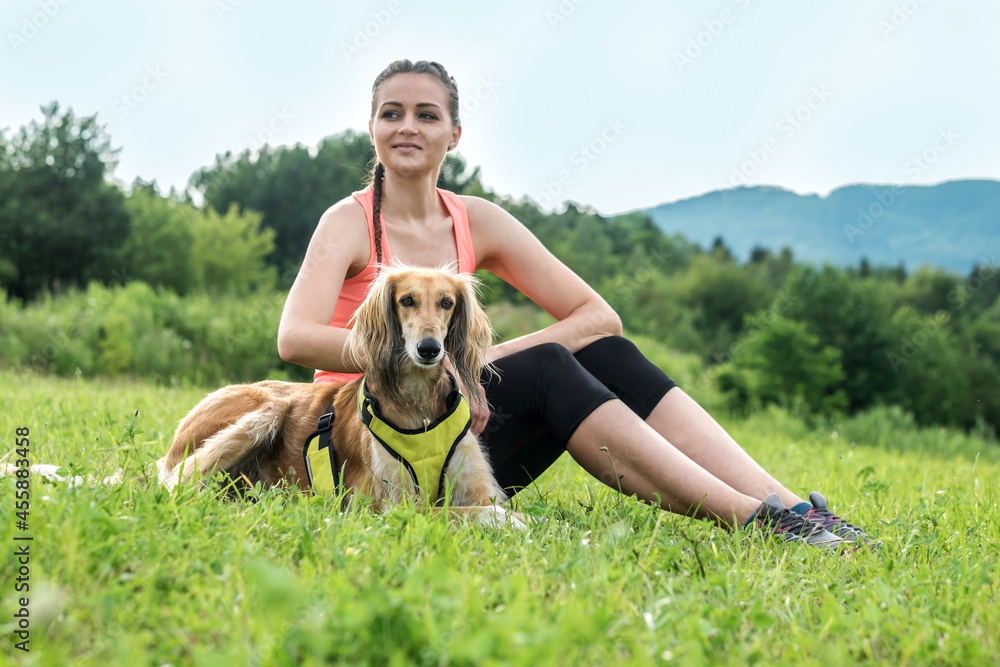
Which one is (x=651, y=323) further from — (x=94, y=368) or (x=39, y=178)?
(x=94, y=368)

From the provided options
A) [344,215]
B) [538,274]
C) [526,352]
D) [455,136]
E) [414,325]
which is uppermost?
[455,136]

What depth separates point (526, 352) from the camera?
353 cm

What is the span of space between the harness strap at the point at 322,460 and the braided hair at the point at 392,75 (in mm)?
882

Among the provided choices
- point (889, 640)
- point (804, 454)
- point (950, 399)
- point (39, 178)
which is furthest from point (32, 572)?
point (950, 399)

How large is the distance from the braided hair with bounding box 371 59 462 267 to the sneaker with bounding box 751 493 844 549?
209cm

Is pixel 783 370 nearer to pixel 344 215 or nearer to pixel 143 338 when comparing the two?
pixel 143 338

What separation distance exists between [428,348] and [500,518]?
0.76 meters

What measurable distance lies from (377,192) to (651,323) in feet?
177

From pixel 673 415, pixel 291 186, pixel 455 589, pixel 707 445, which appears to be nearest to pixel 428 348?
pixel 673 415

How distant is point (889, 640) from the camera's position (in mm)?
2037

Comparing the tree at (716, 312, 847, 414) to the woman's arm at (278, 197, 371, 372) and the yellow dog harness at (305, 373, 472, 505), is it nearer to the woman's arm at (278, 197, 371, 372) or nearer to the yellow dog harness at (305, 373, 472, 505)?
the woman's arm at (278, 197, 371, 372)

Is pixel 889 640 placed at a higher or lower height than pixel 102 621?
lower

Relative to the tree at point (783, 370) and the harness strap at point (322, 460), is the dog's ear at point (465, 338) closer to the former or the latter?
the harness strap at point (322, 460)

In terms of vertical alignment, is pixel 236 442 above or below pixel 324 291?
below
